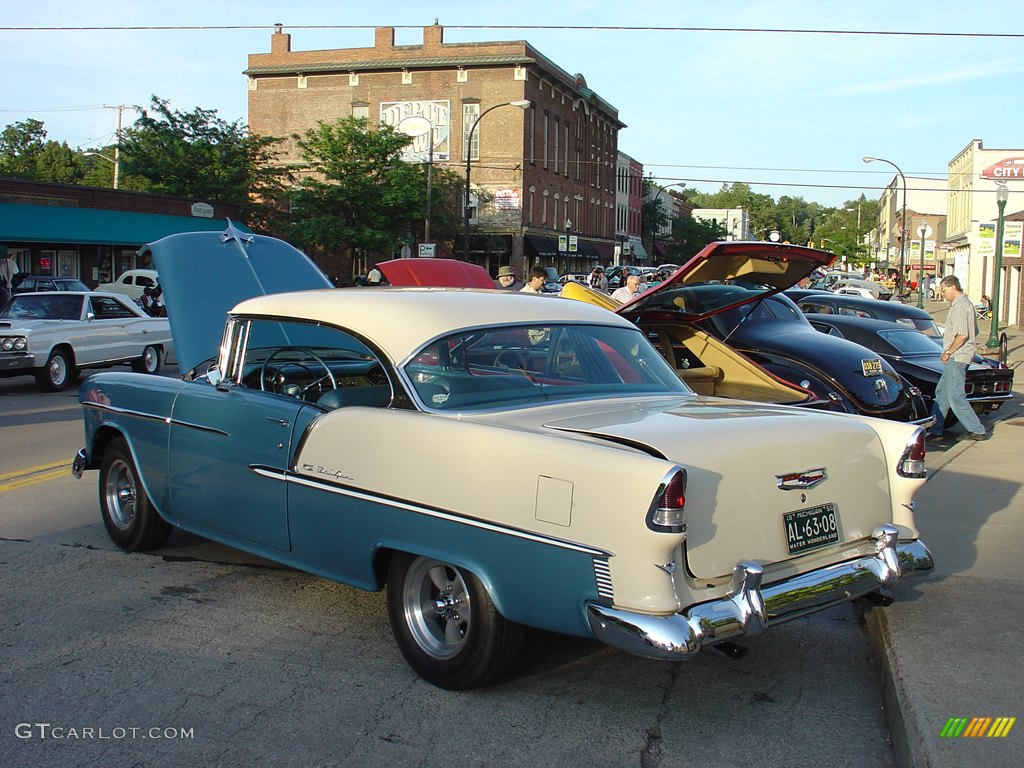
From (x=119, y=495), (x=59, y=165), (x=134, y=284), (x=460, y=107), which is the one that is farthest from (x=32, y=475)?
(x=59, y=165)

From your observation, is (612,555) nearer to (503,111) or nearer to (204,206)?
(204,206)

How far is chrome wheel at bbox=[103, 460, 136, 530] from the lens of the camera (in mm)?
6613

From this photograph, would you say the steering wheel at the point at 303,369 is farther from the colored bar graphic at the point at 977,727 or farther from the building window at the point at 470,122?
the building window at the point at 470,122

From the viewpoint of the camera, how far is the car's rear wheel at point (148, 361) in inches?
749

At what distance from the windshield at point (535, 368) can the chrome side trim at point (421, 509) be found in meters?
0.50

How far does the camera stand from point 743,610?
3.87 metres

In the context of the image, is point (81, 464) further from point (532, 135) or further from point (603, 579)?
point (532, 135)

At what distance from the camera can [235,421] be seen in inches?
213

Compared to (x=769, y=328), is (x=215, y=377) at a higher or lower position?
lower

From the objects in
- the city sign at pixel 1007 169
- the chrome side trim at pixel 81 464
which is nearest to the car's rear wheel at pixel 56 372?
the chrome side trim at pixel 81 464

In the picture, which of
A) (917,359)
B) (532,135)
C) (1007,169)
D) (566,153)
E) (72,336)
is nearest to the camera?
(917,359)

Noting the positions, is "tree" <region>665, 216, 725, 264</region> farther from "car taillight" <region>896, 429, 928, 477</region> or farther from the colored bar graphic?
the colored bar graphic

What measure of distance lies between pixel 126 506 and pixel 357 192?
40598mm

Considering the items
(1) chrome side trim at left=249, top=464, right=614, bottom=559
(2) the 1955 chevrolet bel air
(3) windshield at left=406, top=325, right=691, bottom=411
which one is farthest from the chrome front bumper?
(3) windshield at left=406, top=325, right=691, bottom=411
